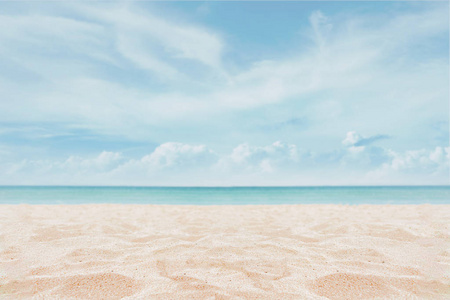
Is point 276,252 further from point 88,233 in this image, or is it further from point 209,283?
point 88,233

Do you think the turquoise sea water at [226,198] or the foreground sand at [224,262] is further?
the turquoise sea water at [226,198]

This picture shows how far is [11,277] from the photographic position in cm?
274

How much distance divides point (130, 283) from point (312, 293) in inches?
62.6

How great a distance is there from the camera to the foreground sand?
247cm

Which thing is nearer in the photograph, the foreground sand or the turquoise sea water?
the foreground sand

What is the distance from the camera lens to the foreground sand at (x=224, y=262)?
8.11 ft

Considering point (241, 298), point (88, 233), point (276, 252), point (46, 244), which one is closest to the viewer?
point (241, 298)

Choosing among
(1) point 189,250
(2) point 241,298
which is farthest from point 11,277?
(2) point 241,298

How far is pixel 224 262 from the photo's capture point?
314cm

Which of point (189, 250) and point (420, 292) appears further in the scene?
point (189, 250)

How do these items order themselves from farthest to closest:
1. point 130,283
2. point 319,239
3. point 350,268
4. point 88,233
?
point 88,233, point 319,239, point 350,268, point 130,283

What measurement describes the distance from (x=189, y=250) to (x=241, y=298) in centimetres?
145

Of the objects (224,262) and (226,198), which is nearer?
(224,262)

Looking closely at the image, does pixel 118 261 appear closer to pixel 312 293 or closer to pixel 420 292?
pixel 312 293
